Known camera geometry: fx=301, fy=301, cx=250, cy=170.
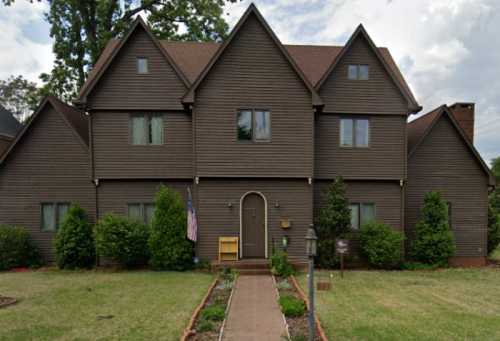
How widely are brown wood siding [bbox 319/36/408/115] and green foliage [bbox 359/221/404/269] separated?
4679 millimetres

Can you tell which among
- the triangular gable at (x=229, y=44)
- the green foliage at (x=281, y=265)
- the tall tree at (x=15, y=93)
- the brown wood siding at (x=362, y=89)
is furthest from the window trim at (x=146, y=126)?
the tall tree at (x=15, y=93)

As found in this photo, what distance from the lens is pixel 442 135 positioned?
1312 centimetres

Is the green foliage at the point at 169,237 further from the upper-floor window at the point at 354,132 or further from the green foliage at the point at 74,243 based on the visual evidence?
the upper-floor window at the point at 354,132

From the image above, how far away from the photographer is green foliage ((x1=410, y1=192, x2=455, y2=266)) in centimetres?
1194

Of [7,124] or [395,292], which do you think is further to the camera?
[7,124]

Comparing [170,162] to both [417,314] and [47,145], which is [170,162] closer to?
[47,145]

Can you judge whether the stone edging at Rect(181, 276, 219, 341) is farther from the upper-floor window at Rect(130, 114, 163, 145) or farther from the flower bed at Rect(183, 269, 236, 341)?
the upper-floor window at Rect(130, 114, 163, 145)

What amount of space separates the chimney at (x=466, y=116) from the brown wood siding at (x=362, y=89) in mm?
4311

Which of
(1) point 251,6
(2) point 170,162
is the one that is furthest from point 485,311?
(1) point 251,6

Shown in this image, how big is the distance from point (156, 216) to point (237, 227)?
9.74 feet

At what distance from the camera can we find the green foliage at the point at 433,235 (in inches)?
470

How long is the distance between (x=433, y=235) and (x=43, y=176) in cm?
1607

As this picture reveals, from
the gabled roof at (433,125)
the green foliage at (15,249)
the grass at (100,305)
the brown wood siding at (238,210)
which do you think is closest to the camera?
the grass at (100,305)

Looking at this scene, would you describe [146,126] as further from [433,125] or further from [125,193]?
[433,125]
